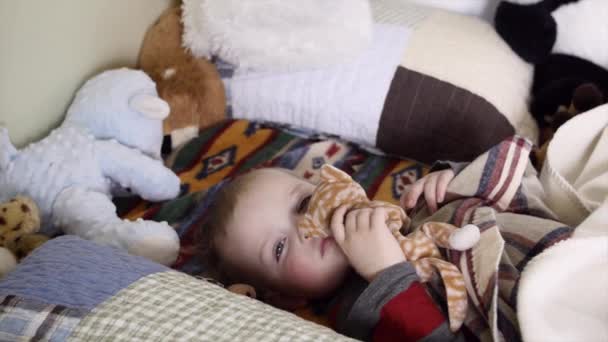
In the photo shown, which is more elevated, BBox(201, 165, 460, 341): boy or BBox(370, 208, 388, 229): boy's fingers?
BBox(370, 208, 388, 229): boy's fingers

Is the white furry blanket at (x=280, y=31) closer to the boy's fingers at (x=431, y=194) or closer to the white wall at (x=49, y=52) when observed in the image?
the white wall at (x=49, y=52)

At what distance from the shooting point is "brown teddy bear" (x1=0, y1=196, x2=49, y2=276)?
898 mm

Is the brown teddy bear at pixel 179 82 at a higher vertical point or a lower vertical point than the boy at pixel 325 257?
higher

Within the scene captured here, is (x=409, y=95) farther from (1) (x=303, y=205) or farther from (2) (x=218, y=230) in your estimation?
(2) (x=218, y=230)

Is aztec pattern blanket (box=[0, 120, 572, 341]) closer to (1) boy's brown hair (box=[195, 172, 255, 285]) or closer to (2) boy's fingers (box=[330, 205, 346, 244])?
(1) boy's brown hair (box=[195, 172, 255, 285])

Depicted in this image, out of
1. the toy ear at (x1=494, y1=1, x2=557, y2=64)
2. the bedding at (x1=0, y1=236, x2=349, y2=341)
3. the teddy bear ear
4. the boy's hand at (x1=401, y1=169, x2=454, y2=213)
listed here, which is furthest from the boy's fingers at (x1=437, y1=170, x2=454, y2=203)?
the toy ear at (x1=494, y1=1, x2=557, y2=64)

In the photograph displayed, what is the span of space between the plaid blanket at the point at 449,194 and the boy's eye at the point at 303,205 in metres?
0.17

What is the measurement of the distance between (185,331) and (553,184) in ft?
2.07

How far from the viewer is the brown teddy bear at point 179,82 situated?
4.18 feet

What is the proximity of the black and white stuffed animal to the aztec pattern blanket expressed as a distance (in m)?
0.35

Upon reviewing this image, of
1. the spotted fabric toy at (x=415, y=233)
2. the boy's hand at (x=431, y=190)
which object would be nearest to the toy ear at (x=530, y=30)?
the boy's hand at (x=431, y=190)

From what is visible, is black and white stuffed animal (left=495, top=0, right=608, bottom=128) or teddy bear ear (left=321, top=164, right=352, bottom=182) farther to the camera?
black and white stuffed animal (left=495, top=0, right=608, bottom=128)

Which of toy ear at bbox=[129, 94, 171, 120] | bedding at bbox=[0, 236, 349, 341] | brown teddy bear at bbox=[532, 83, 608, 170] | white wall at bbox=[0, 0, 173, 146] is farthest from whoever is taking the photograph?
brown teddy bear at bbox=[532, 83, 608, 170]

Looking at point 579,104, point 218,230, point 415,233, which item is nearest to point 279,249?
point 218,230
